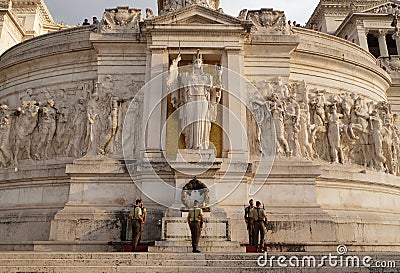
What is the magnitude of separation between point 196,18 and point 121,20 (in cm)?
352

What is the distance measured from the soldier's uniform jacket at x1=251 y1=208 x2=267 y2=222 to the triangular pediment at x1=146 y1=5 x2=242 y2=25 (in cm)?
850

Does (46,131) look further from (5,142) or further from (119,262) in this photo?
(119,262)

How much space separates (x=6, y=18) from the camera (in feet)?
173

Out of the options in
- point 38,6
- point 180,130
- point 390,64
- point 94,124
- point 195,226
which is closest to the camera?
point 195,226

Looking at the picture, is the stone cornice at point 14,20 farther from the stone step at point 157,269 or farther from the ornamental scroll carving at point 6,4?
the stone step at point 157,269

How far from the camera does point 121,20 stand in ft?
60.1

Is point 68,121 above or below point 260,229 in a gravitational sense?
above

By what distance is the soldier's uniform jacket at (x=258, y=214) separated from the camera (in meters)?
12.3

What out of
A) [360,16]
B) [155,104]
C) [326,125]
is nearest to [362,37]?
[360,16]

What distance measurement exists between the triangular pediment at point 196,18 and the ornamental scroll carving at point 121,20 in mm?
1624

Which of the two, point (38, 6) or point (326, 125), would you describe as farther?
point (38, 6)

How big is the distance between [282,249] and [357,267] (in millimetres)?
5068

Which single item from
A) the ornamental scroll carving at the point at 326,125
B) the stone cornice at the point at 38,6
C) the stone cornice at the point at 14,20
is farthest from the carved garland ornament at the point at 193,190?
the stone cornice at the point at 38,6

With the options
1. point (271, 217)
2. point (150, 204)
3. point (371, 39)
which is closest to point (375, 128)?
point (271, 217)
